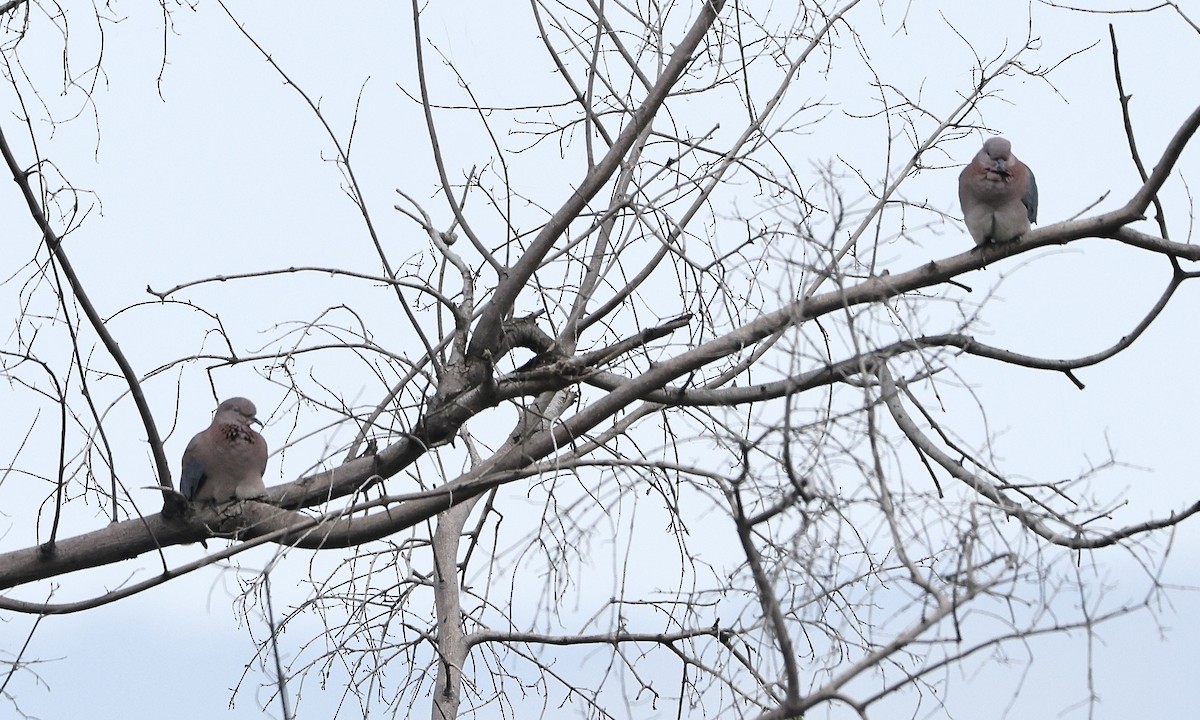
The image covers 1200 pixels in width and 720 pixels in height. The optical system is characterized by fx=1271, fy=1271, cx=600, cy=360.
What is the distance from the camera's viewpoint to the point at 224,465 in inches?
179

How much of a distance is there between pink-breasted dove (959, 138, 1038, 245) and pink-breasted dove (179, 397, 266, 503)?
301cm

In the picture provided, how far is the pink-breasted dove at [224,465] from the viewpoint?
4512mm

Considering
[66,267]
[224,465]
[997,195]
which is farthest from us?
[997,195]

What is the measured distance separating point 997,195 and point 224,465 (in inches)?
128

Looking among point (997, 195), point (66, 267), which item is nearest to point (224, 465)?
point (66, 267)

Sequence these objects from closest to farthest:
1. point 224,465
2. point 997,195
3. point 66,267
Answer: point 66,267 < point 224,465 < point 997,195

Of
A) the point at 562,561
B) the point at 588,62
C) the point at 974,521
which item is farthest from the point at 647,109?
the point at 974,521

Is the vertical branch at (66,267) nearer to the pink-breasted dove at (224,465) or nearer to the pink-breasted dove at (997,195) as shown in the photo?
the pink-breasted dove at (224,465)

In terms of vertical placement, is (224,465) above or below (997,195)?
below

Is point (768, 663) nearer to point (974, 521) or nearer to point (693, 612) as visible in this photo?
point (974, 521)

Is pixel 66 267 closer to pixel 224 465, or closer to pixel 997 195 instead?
pixel 224 465

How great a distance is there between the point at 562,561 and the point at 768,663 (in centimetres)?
108

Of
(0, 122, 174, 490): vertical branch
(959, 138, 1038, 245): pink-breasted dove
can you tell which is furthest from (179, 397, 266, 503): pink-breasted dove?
(959, 138, 1038, 245): pink-breasted dove

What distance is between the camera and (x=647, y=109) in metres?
4.51
